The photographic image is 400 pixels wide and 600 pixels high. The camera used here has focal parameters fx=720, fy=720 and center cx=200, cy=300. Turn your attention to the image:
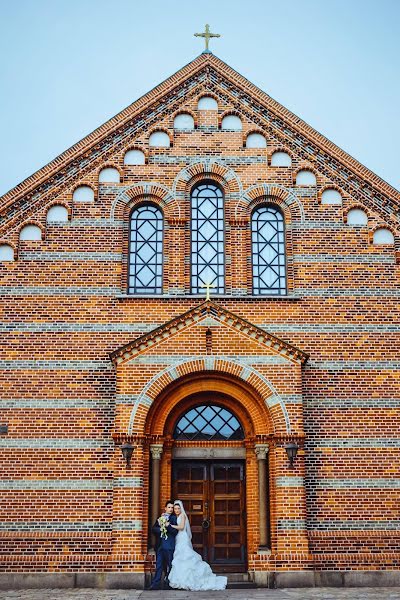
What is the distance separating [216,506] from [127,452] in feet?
8.21

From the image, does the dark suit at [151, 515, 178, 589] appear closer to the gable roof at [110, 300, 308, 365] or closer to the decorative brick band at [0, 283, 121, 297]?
the gable roof at [110, 300, 308, 365]

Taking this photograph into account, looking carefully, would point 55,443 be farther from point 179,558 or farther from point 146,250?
point 146,250

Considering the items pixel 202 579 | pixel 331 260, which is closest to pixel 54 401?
pixel 202 579

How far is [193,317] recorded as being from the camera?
16.0 m

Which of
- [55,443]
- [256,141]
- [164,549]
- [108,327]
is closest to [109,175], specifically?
[256,141]

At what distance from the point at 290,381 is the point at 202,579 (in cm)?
450

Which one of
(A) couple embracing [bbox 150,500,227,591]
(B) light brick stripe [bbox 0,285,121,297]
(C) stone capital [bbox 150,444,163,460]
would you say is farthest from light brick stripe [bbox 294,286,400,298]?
(A) couple embracing [bbox 150,500,227,591]

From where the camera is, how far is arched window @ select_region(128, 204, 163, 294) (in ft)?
56.3

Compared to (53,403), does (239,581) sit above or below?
below

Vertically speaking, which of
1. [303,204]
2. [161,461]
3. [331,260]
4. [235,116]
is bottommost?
[161,461]

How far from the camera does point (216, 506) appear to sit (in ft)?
52.6

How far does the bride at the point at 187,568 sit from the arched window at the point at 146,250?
510 centimetres

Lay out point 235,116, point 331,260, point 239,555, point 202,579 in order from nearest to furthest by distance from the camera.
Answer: point 202,579 → point 239,555 → point 331,260 → point 235,116

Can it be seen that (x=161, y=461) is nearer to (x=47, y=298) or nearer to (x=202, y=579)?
(x=202, y=579)
